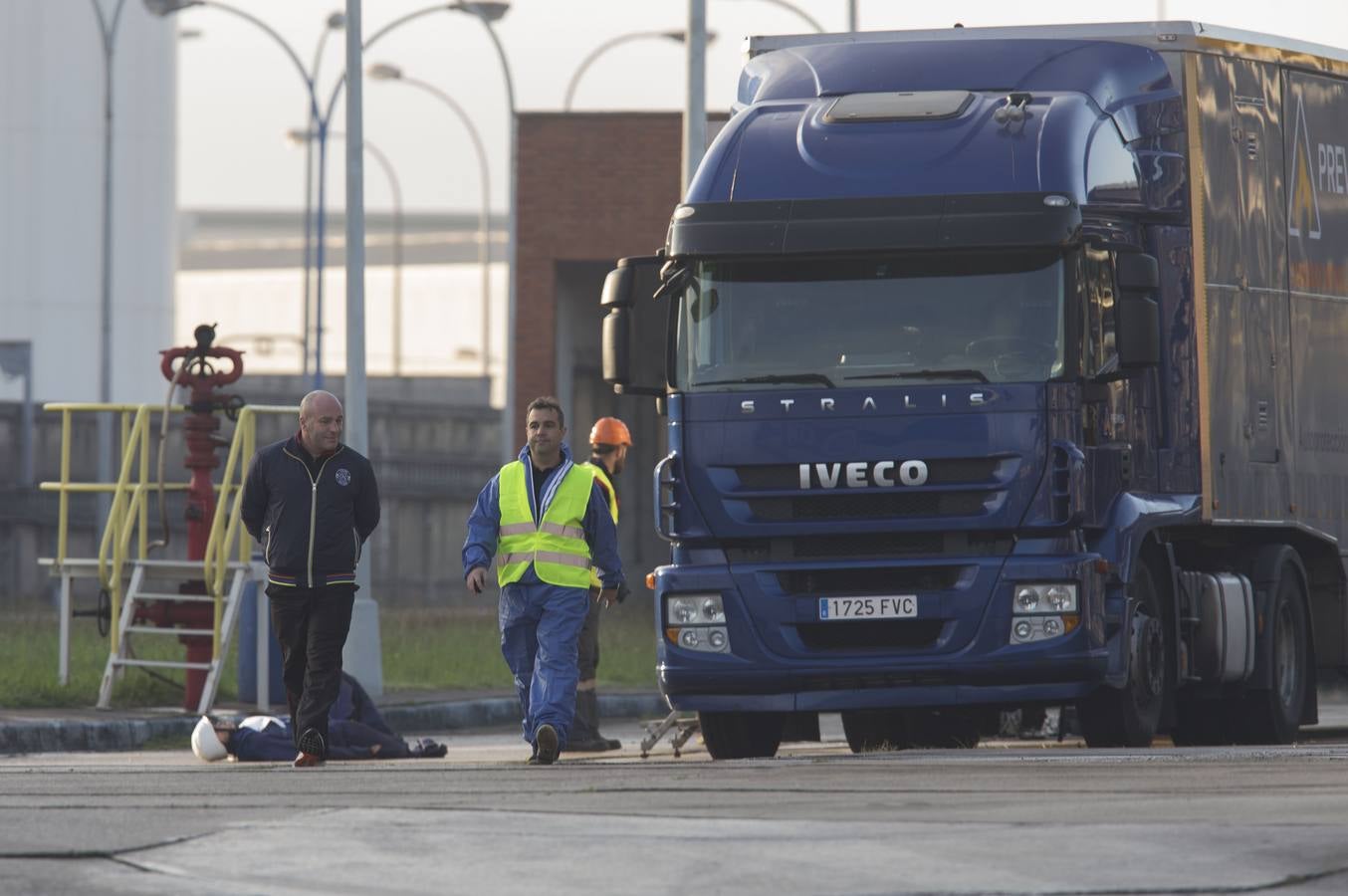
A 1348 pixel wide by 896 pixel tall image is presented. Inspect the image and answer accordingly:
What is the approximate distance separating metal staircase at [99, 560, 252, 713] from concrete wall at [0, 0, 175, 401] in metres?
42.9

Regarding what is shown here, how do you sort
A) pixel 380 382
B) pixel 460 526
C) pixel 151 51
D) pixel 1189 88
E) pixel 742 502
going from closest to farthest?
pixel 742 502 → pixel 1189 88 → pixel 460 526 → pixel 151 51 → pixel 380 382

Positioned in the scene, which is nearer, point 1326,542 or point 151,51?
point 1326,542

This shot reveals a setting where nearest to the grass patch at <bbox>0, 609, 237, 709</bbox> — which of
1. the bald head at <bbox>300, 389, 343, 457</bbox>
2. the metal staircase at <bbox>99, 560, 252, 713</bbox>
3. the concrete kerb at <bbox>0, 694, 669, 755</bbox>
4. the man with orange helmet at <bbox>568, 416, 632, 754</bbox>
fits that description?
the metal staircase at <bbox>99, 560, 252, 713</bbox>

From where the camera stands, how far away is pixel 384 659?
25062 millimetres

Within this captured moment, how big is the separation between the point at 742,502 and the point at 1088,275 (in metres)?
1.95

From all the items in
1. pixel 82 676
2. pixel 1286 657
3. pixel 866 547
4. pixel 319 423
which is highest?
pixel 319 423

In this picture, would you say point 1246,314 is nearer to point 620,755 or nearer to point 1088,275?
point 1088,275

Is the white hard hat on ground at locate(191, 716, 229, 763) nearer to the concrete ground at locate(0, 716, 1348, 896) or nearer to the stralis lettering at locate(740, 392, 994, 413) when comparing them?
the concrete ground at locate(0, 716, 1348, 896)

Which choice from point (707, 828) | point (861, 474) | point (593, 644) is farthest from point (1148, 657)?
point (707, 828)

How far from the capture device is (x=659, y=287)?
13.8m

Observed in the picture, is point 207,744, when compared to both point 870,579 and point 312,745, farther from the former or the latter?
point 870,579

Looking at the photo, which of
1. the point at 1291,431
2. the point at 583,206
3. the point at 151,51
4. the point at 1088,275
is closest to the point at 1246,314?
the point at 1291,431

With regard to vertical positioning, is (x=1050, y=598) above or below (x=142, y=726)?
above

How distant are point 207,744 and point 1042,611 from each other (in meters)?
4.30
